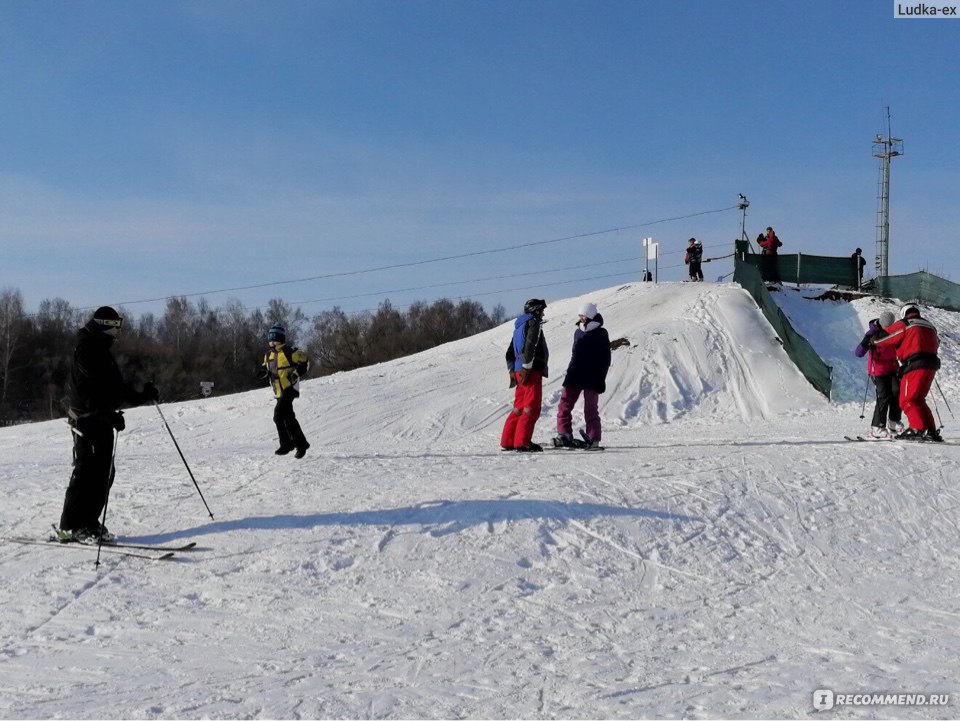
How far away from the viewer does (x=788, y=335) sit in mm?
20359

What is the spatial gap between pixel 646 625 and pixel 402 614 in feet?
5.46

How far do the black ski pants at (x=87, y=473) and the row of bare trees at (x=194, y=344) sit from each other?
46422 mm

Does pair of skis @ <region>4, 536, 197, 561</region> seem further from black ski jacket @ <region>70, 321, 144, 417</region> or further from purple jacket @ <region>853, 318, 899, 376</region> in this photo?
purple jacket @ <region>853, 318, 899, 376</region>

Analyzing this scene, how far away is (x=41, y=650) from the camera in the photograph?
16.3 ft

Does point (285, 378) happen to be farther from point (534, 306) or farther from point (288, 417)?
point (534, 306)

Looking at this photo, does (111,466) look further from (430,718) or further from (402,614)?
(430,718)

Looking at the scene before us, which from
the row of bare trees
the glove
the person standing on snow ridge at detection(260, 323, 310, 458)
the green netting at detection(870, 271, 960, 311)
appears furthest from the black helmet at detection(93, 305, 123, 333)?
the row of bare trees

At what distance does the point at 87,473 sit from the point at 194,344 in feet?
290

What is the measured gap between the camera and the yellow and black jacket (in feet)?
35.2

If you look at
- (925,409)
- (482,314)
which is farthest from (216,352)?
(925,409)

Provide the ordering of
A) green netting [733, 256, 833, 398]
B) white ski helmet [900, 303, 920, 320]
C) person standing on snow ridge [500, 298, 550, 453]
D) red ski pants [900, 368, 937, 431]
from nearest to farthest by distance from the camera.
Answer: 1. person standing on snow ridge [500, 298, 550, 453]
2. red ski pants [900, 368, 937, 431]
3. white ski helmet [900, 303, 920, 320]
4. green netting [733, 256, 833, 398]

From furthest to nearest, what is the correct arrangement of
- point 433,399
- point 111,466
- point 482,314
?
point 482,314, point 433,399, point 111,466

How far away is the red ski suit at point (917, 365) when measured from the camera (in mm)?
10875

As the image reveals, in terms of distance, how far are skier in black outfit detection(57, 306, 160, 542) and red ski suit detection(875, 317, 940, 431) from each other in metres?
9.43
